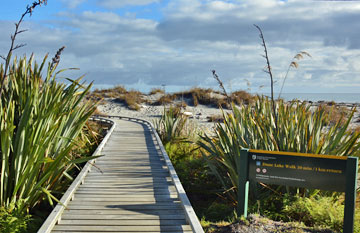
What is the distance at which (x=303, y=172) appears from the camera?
16.4 feet

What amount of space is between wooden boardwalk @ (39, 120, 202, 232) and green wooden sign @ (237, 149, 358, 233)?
1125 millimetres

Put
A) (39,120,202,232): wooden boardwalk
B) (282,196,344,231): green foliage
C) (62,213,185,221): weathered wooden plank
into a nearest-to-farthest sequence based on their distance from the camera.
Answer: (39,120,202,232): wooden boardwalk, (62,213,185,221): weathered wooden plank, (282,196,344,231): green foliage

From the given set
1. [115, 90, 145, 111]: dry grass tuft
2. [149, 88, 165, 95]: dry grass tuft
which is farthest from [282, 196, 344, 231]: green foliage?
[149, 88, 165, 95]: dry grass tuft

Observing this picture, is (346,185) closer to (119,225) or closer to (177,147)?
(119,225)

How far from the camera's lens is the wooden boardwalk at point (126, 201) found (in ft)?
15.9

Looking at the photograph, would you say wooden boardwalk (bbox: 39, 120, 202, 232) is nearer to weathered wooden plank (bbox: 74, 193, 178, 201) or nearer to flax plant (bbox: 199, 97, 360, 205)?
weathered wooden plank (bbox: 74, 193, 178, 201)

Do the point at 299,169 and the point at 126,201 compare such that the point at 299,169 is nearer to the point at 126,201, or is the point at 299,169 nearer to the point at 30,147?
the point at 126,201

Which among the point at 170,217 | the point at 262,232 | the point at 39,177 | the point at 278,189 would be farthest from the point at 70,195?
the point at 278,189

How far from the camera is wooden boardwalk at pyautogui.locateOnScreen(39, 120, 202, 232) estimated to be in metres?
4.85

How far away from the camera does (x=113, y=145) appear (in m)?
11.8

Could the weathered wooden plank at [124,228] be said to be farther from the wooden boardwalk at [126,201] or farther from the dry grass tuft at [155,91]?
the dry grass tuft at [155,91]

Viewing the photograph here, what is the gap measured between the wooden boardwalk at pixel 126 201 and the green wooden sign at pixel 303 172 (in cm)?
112

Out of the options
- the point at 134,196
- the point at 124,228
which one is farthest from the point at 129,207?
the point at 124,228

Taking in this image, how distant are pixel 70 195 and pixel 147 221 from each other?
153cm
